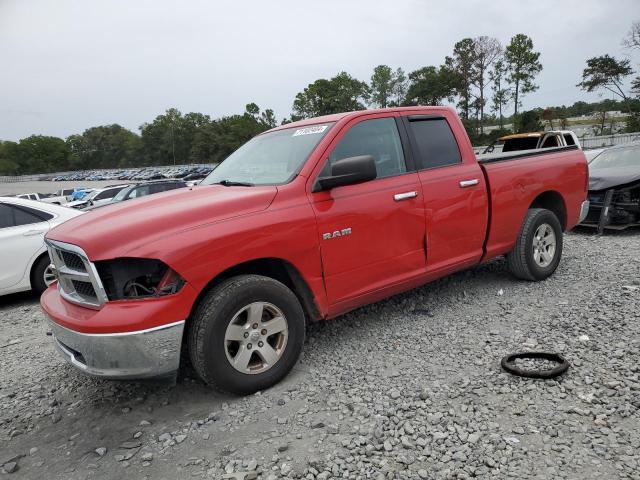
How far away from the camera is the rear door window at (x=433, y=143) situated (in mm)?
4176

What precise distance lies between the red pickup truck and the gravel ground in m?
0.40

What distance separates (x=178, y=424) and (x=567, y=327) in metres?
3.15

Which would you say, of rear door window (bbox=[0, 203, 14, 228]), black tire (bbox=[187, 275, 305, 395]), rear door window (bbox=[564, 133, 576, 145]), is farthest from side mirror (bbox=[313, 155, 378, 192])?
rear door window (bbox=[564, 133, 576, 145])

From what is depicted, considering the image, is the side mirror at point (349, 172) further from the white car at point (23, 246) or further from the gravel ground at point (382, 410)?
the white car at point (23, 246)

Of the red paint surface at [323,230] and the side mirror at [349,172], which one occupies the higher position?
the side mirror at [349,172]

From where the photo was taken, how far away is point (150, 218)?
3.01 metres

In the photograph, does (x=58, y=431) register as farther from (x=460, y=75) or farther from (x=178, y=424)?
(x=460, y=75)

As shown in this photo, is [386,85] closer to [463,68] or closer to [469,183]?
[463,68]

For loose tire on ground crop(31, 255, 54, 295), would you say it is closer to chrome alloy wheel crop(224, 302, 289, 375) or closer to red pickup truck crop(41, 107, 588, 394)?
red pickup truck crop(41, 107, 588, 394)

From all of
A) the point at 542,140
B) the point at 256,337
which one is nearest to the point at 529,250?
the point at 256,337

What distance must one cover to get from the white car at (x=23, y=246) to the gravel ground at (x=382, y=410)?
196 cm

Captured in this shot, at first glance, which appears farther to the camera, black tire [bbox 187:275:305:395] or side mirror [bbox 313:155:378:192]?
side mirror [bbox 313:155:378:192]

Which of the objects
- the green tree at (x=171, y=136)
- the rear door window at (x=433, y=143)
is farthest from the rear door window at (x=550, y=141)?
the green tree at (x=171, y=136)

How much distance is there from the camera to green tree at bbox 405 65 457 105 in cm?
7016
